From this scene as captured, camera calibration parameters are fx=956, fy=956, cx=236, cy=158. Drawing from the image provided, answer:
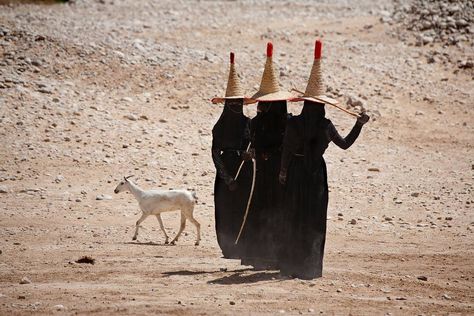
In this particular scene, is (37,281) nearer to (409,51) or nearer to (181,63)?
(181,63)

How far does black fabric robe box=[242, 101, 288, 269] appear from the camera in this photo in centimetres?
1093

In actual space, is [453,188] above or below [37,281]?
above

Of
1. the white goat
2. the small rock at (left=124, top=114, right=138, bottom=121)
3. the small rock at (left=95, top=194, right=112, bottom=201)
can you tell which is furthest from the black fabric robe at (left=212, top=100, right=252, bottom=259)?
the small rock at (left=124, top=114, right=138, bottom=121)

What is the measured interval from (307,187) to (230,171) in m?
1.27

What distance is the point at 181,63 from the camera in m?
20.8

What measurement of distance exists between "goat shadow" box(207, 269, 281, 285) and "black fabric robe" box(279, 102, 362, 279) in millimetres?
206

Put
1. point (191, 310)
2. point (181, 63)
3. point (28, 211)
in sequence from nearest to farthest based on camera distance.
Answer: point (191, 310), point (28, 211), point (181, 63)

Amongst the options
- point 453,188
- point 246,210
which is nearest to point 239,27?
point 453,188

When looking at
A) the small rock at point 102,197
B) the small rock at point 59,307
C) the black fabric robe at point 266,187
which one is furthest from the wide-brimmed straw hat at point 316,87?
the small rock at point 102,197

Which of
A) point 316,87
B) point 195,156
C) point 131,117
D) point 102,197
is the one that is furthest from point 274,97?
point 131,117

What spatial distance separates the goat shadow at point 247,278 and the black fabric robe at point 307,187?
21 centimetres

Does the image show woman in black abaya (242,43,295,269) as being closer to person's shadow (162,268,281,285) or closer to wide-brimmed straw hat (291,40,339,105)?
person's shadow (162,268,281,285)

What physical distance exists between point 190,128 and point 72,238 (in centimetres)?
617

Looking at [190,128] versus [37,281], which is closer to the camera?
[37,281]
